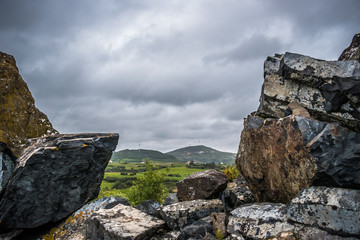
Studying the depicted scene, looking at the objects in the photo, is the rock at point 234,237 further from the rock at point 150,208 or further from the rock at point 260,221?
the rock at point 150,208

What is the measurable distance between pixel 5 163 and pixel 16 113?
9.63 feet

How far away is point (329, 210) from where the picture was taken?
5859 mm

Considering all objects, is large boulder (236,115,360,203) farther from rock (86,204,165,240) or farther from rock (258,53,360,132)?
rock (86,204,165,240)

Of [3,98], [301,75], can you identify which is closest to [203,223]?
[301,75]

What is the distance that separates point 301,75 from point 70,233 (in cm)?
1234

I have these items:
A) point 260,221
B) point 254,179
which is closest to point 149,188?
point 254,179

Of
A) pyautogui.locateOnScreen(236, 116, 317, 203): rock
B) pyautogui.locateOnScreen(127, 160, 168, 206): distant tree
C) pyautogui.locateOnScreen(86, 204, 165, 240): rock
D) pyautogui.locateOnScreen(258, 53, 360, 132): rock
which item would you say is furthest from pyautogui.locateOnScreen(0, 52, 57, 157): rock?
pyautogui.locateOnScreen(258, 53, 360, 132): rock

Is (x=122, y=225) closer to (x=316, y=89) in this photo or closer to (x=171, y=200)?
(x=171, y=200)

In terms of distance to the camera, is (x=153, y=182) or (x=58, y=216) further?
(x=153, y=182)

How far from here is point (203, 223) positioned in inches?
302

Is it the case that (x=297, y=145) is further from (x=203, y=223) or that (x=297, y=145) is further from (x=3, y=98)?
(x=3, y=98)

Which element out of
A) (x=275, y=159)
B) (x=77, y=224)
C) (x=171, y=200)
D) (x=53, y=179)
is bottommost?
(x=77, y=224)

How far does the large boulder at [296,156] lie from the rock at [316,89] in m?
0.86

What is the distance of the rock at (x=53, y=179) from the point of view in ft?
32.7
